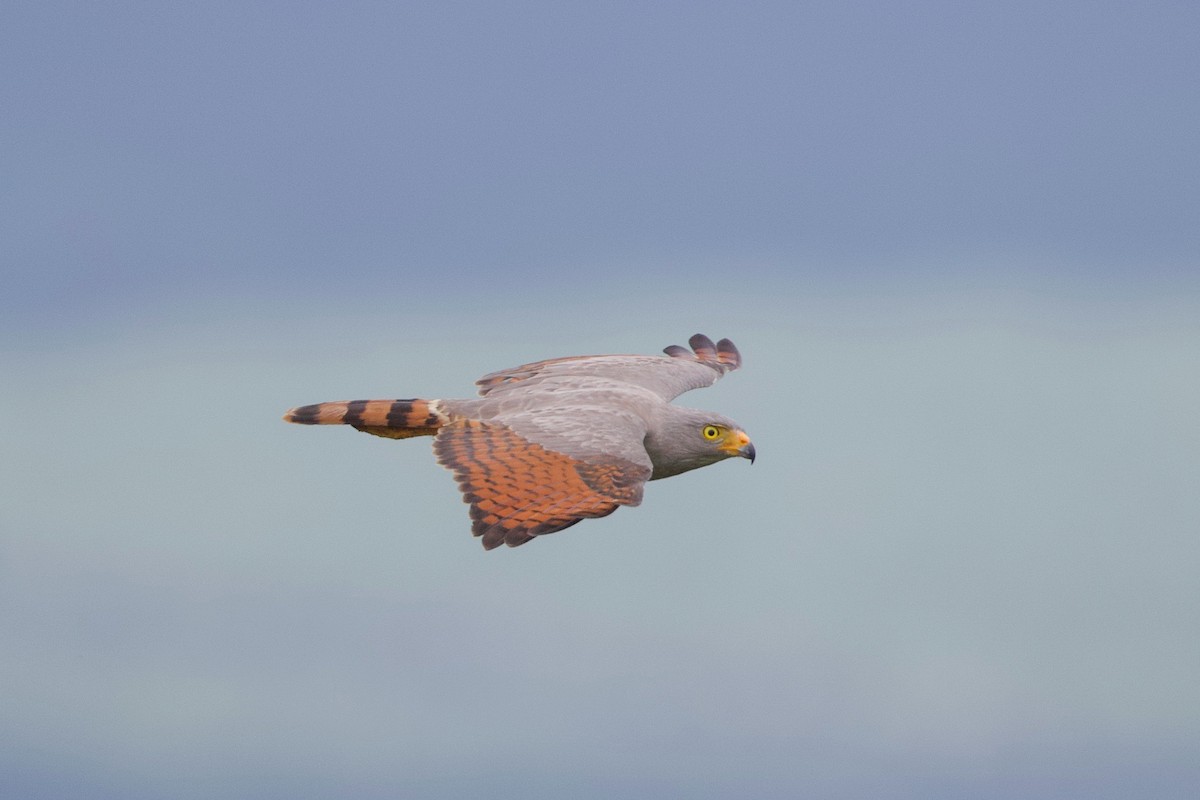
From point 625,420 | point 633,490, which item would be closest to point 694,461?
point 625,420

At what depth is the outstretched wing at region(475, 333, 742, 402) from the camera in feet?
72.4

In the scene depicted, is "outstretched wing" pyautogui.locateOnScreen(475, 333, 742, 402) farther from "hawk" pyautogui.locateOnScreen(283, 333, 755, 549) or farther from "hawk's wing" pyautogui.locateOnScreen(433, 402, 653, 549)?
"hawk's wing" pyautogui.locateOnScreen(433, 402, 653, 549)

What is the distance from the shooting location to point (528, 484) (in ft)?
56.9

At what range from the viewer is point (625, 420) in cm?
1942

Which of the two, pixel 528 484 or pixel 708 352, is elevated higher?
pixel 708 352

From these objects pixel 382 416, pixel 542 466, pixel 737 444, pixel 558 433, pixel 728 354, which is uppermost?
pixel 728 354

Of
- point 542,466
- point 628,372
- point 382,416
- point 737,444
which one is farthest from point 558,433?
point 628,372

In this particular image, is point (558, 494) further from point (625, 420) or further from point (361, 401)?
point (361, 401)

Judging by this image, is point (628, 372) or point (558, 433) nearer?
point (558, 433)

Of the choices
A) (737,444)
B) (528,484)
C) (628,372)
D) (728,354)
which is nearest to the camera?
(528,484)

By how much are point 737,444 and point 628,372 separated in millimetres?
3085

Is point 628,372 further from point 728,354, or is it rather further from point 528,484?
point 528,484

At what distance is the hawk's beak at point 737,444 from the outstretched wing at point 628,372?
222 centimetres

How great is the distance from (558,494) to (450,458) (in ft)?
4.93
